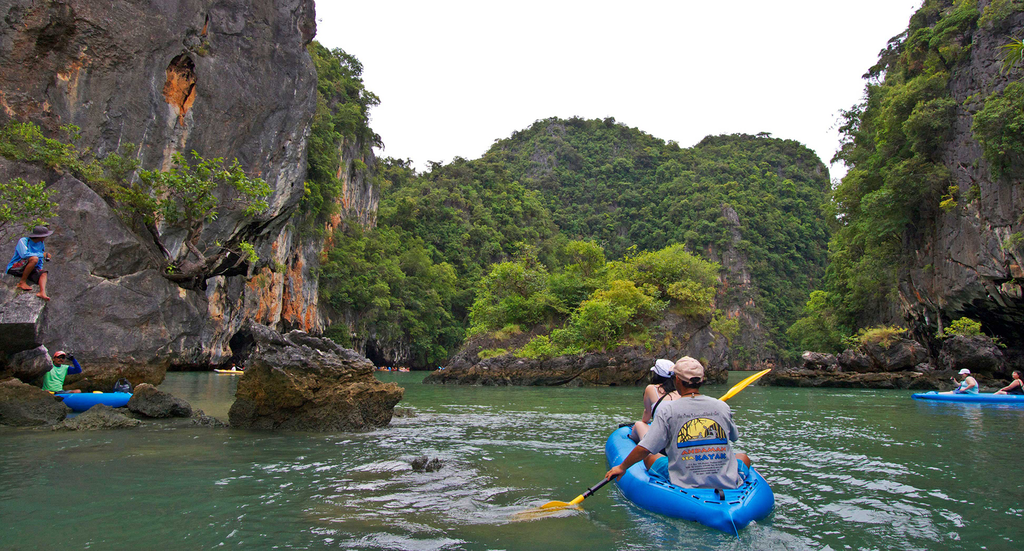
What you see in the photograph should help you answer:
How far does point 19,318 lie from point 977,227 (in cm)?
2465

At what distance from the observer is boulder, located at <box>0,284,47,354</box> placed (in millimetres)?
7598

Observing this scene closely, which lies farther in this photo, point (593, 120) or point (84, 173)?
point (593, 120)

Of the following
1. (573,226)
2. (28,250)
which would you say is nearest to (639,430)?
(28,250)

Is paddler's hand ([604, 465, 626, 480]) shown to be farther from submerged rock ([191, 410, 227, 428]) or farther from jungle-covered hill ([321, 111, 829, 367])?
jungle-covered hill ([321, 111, 829, 367])

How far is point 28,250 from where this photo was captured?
7.71 meters

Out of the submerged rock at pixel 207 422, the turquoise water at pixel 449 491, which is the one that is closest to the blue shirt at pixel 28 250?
the turquoise water at pixel 449 491

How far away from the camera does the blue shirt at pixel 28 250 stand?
7668 mm

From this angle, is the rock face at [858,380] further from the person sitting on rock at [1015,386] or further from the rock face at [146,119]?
the rock face at [146,119]

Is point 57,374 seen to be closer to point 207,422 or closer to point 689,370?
point 207,422

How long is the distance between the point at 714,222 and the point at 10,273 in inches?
2530

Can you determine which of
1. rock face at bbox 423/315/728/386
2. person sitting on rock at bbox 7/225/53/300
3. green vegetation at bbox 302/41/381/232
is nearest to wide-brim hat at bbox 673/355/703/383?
person sitting on rock at bbox 7/225/53/300

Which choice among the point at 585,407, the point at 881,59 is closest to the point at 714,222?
the point at 881,59

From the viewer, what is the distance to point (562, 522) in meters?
4.08

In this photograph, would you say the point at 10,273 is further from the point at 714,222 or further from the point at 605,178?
the point at 605,178
